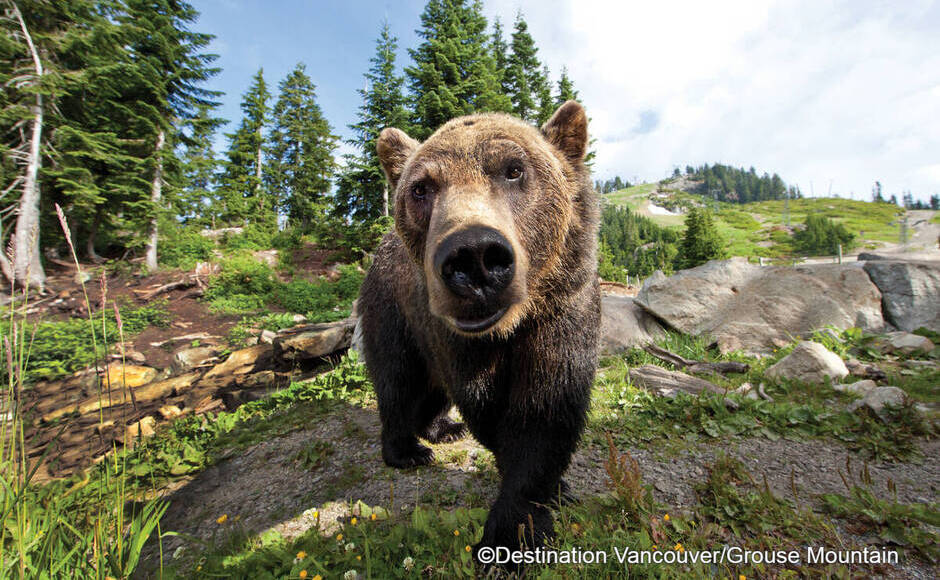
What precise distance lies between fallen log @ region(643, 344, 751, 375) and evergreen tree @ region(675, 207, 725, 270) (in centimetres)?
2806

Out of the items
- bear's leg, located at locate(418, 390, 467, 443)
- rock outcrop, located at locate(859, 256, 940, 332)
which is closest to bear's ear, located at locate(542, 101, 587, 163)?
bear's leg, located at locate(418, 390, 467, 443)

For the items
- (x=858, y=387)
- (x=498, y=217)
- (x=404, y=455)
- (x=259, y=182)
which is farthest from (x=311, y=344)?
(x=259, y=182)

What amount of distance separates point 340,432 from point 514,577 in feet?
9.17

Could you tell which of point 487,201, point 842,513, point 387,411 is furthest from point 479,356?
point 842,513

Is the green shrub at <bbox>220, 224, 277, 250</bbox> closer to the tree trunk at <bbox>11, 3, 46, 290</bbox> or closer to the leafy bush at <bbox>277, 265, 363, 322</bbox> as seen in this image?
the leafy bush at <bbox>277, 265, 363, 322</bbox>

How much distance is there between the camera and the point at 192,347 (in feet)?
33.1

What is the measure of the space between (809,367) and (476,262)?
17.3 ft

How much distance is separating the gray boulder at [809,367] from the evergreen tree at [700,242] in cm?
2900

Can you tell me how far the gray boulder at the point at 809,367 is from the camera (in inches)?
169

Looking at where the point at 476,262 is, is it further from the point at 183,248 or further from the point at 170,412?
the point at 183,248

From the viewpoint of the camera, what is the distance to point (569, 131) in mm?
2389

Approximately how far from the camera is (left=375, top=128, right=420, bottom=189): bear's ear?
272cm

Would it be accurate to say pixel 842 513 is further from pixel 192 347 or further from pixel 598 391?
pixel 192 347

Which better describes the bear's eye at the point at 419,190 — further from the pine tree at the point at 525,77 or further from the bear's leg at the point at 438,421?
the pine tree at the point at 525,77
